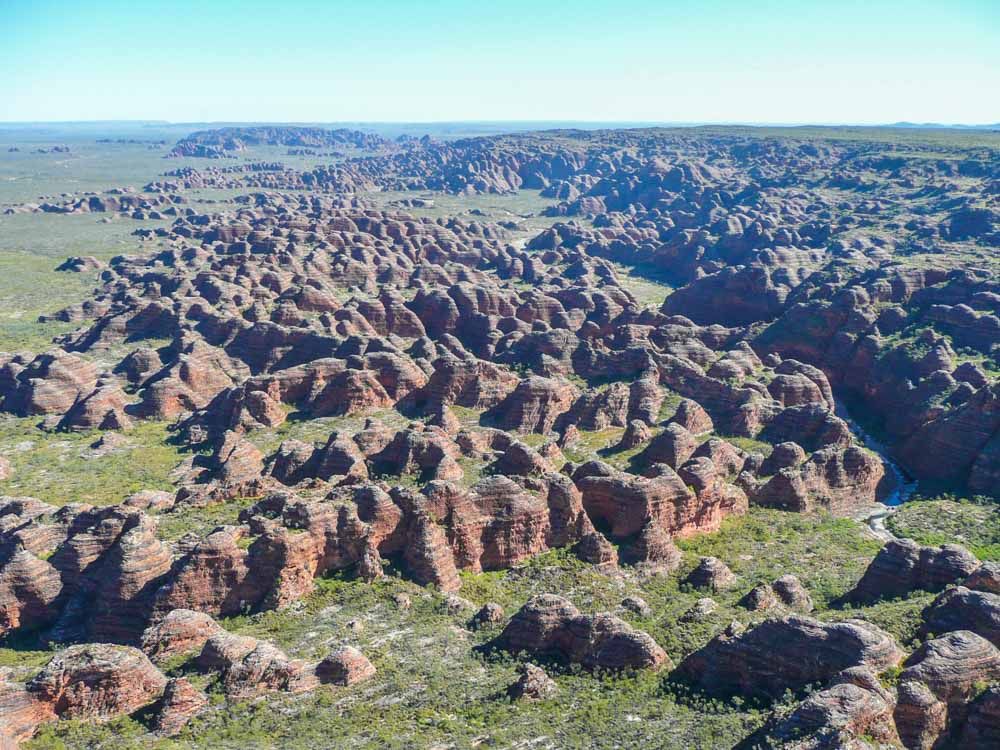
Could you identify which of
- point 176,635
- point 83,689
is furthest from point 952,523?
point 83,689

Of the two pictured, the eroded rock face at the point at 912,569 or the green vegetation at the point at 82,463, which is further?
the green vegetation at the point at 82,463

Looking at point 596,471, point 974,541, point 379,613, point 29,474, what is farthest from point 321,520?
point 974,541

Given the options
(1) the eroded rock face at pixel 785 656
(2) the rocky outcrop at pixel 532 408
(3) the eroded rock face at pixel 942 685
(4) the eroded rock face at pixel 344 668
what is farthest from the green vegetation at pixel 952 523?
(4) the eroded rock face at pixel 344 668

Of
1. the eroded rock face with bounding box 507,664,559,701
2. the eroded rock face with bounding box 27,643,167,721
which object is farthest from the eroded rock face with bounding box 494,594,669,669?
the eroded rock face with bounding box 27,643,167,721

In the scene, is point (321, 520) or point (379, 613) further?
point (321, 520)

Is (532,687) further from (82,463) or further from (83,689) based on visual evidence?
(82,463)

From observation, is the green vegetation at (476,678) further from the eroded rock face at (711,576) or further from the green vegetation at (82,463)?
the green vegetation at (82,463)

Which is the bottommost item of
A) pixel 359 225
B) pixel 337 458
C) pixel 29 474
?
pixel 29 474

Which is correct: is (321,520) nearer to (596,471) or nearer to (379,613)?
(379,613)
